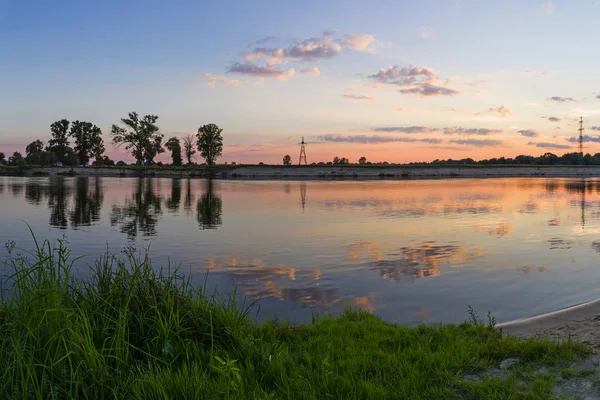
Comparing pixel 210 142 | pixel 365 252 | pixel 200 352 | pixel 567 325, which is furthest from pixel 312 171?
pixel 200 352

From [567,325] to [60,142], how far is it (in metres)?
212

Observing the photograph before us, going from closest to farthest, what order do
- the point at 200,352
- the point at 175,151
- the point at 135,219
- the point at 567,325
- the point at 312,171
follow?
the point at 200,352
the point at 567,325
the point at 135,219
the point at 312,171
the point at 175,151

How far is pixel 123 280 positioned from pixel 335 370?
144 inches

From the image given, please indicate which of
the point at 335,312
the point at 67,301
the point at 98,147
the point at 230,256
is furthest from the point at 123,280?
the point at 98,147

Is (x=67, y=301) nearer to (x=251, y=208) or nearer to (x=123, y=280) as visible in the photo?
(x=123, y=280)

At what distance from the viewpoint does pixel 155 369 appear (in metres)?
5.77

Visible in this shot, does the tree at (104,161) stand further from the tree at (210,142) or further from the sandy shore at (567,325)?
the sandy shore at (567,325)

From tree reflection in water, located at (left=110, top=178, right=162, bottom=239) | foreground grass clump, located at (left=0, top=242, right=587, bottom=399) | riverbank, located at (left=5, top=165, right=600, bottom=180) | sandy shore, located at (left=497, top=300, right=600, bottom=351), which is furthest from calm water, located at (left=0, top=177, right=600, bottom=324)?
riverbank, located at (left=5, top=165, right=600, bottom=180)

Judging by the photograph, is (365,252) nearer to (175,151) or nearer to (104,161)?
(175,151)

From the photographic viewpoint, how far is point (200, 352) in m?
6.48

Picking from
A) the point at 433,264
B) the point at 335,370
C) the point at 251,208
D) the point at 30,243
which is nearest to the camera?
→ the point at 335,370

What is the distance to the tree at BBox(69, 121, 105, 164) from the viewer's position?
188250 mm

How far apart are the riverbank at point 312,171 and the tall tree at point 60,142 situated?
2677cm

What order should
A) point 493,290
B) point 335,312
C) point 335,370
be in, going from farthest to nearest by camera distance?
point 493,290 → point 335,312 → point 335,370
